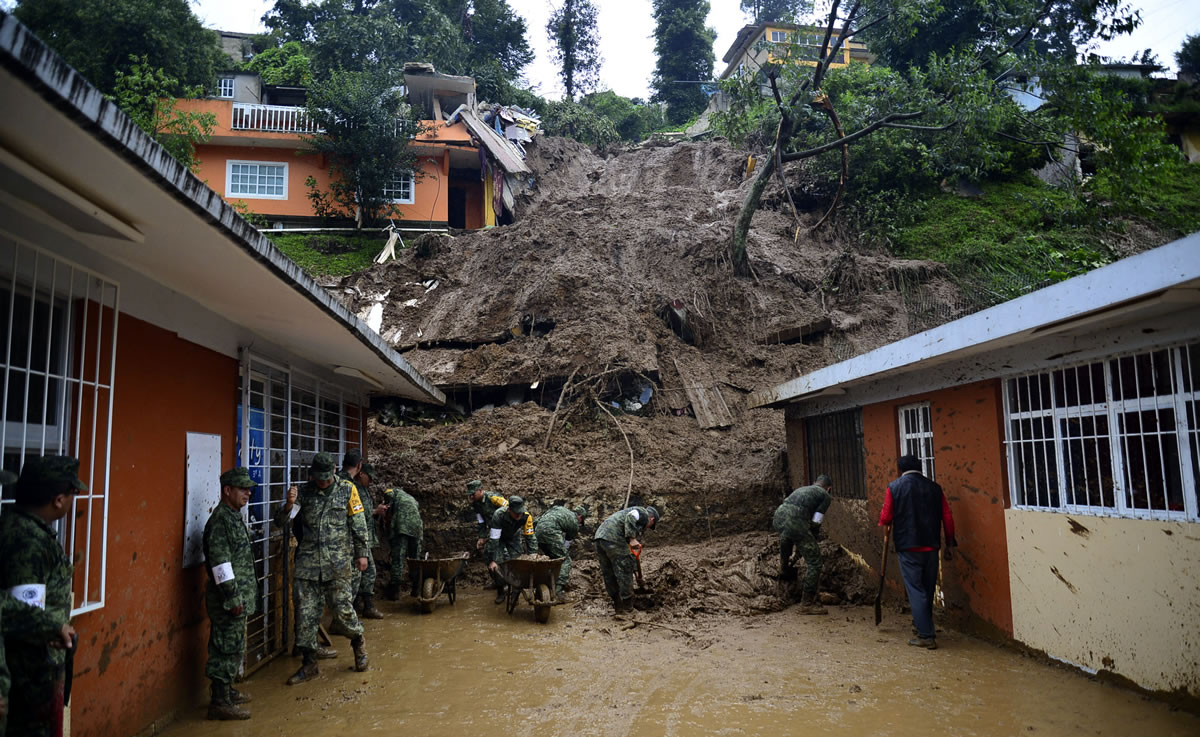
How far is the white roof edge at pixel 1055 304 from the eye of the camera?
4.21 meters

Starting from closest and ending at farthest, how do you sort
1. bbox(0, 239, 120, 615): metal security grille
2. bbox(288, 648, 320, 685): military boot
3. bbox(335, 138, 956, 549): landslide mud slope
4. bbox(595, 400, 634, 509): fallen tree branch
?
bbox(0, 239, 120, 615): metal security grille
bbox(288, 648, 320, 685): military boot
bbox(595, 400, 634, 509): fallen tree branch
bbox(335, 138, 956, 549): landslide mud slope

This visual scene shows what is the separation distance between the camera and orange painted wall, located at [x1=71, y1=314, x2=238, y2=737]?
427cm

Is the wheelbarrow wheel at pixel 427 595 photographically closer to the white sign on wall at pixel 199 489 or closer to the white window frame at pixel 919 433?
the white sign on wall at pixel 199 489

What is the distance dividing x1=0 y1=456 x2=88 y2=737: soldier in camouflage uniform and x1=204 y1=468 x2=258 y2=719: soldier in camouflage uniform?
74.6 inches

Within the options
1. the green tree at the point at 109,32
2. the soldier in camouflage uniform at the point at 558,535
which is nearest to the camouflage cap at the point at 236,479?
the soldier in camouflage uniform at the point at 558,535

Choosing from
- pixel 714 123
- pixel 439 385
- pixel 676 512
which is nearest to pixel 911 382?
pixel 676 512

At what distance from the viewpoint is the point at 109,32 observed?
2225cm

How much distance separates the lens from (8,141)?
8.99 feet

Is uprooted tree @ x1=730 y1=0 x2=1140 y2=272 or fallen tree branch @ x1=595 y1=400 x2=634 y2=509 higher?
uprooted tree @ x1=730 y1=0 x2=1140 y2=272

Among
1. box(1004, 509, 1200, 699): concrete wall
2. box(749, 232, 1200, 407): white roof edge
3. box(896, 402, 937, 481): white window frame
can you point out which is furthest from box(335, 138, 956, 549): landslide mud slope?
box(1004, 509, 1200, 699): concrete wall

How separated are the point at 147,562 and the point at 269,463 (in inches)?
95.0

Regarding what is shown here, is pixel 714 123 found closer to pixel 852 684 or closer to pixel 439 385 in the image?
pixel 439 385

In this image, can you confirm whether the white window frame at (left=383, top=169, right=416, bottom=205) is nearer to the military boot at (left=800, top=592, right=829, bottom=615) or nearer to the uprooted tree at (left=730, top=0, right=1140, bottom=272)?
the uprooted tree at (left=730, top=0, right=1140, bottom=272)

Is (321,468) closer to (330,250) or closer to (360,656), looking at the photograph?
(360,656)
